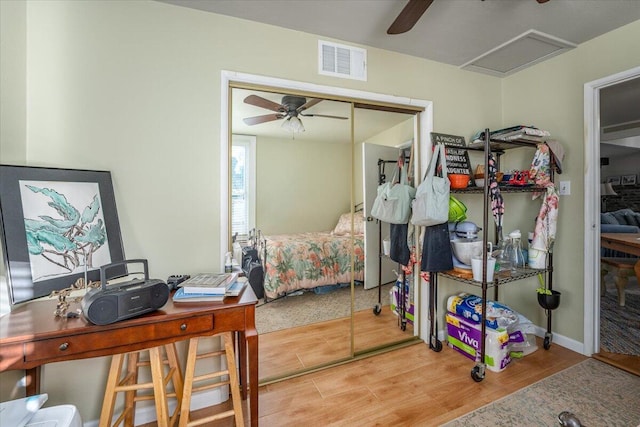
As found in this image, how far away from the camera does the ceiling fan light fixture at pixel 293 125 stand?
2115 mm

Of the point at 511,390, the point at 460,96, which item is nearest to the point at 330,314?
the point at 511,390

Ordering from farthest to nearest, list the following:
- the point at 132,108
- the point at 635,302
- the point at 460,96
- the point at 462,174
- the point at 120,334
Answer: the point at 635,302, the point at 460,96, the point at 462,174, the point at 132,108, the point at 120,334

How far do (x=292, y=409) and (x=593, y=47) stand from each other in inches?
133

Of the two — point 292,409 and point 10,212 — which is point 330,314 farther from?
point 10,212

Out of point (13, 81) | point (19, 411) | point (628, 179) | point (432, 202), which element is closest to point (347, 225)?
point (432, 202)

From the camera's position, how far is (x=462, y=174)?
2.35m

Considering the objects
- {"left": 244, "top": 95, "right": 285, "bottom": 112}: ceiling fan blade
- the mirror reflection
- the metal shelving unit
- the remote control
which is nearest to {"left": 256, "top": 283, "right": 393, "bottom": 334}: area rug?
the mirror reflection

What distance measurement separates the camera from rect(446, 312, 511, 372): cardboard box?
2016 millimetres

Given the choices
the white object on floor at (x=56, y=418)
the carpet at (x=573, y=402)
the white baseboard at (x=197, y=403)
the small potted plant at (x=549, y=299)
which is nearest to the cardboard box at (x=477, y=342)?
the carpet at (x=573, y=402)

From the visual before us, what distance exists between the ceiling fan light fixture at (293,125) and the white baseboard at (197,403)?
187cm

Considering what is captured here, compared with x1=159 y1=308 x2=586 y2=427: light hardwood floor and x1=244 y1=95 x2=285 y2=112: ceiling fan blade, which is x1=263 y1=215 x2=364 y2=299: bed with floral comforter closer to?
x1=159 y1=308 x2=586 y2=427: light hardwood floor

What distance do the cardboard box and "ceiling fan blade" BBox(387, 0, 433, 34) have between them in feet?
6.98

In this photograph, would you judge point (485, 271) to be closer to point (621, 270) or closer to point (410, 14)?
point (410, 14)

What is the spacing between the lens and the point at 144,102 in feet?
5.28
